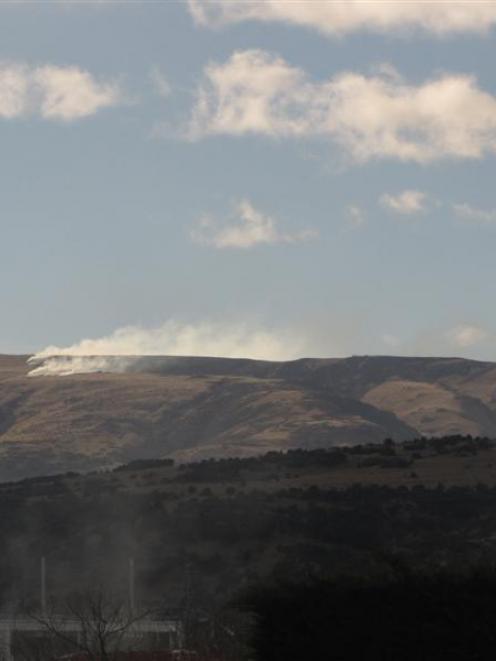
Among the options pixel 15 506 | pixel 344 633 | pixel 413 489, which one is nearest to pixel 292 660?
pixel 344 633

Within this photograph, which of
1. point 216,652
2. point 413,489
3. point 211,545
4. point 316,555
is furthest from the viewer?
point 413,489

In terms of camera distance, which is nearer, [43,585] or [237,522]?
[43,585]

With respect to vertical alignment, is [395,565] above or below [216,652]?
above

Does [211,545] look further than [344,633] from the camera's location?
Yes

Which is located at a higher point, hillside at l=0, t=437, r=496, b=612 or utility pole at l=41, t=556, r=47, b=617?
hillside at l=0, t=437, r=496, b=612

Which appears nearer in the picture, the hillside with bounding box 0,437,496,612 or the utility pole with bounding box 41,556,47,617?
the utility pole with bounding box 41,556,47,617

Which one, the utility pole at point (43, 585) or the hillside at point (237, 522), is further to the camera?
the hillside at point (237, 522)

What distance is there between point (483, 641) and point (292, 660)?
104 inches

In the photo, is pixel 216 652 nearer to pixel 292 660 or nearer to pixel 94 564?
pixel 292 660

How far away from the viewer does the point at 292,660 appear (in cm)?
1798

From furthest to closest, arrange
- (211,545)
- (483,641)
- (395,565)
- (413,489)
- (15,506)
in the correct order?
(15,506) < (413,489) < (211,545) < (395,565) < (483,641)

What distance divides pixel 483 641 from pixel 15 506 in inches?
2938

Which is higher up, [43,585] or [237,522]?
[237,522]

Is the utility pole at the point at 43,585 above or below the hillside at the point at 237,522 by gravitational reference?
below
